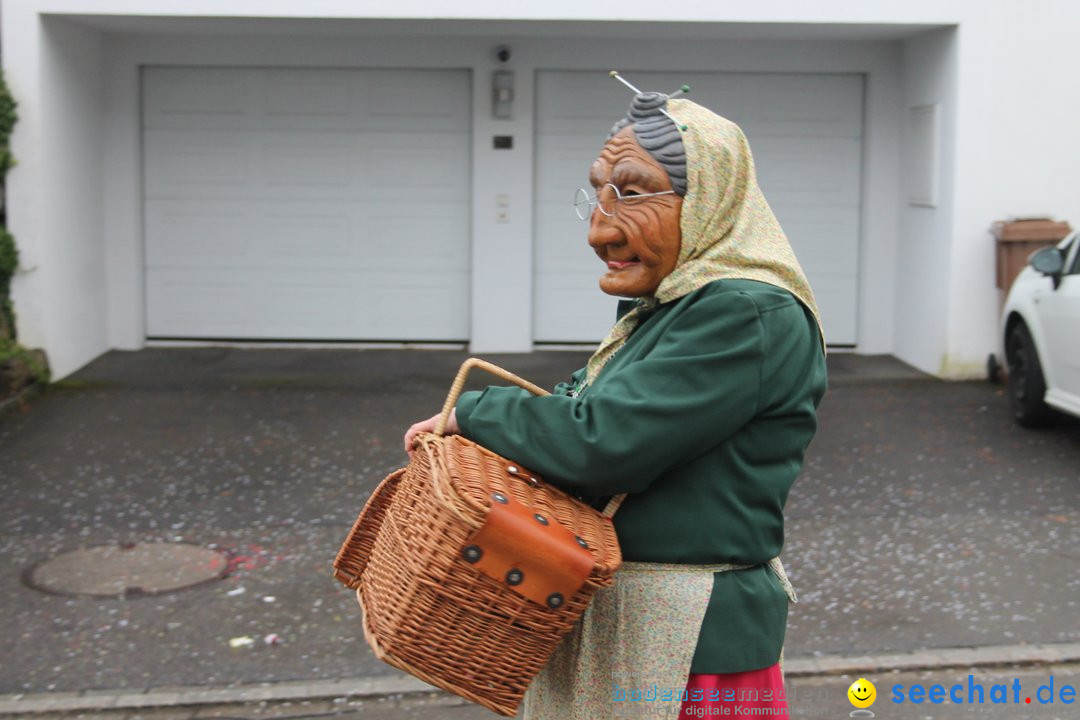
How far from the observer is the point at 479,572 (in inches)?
89.4

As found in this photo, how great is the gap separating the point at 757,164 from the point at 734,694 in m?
9.88

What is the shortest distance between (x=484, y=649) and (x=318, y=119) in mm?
10181

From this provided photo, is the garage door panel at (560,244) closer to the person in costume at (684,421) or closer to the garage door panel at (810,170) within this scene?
the garage door panel at (810,170)

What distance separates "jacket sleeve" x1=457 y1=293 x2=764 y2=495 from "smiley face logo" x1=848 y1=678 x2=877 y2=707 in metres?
2.97

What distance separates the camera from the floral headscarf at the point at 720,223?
7.96 feet

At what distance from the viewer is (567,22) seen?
35.3 ft

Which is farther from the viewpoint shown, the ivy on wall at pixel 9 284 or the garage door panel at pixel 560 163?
the garage door panel at pixel 560 163

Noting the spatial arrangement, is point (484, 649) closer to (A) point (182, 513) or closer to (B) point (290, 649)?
(B) point (290, 649)

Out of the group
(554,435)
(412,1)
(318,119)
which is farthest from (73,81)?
(554,435)

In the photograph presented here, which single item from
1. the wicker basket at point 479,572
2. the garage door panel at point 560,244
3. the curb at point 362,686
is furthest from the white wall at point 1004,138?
the wicker basket at point 479,572

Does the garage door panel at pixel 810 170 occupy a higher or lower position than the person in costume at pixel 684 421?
higher

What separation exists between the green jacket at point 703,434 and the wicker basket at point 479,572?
0.08 metres

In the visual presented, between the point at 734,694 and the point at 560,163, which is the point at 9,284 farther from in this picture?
the point at 734,694

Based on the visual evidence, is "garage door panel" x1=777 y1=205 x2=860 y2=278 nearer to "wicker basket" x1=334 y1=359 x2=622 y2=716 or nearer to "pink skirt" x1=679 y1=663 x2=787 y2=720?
"pink skirt" x1=679 y1=663 x2=787 y2=720
